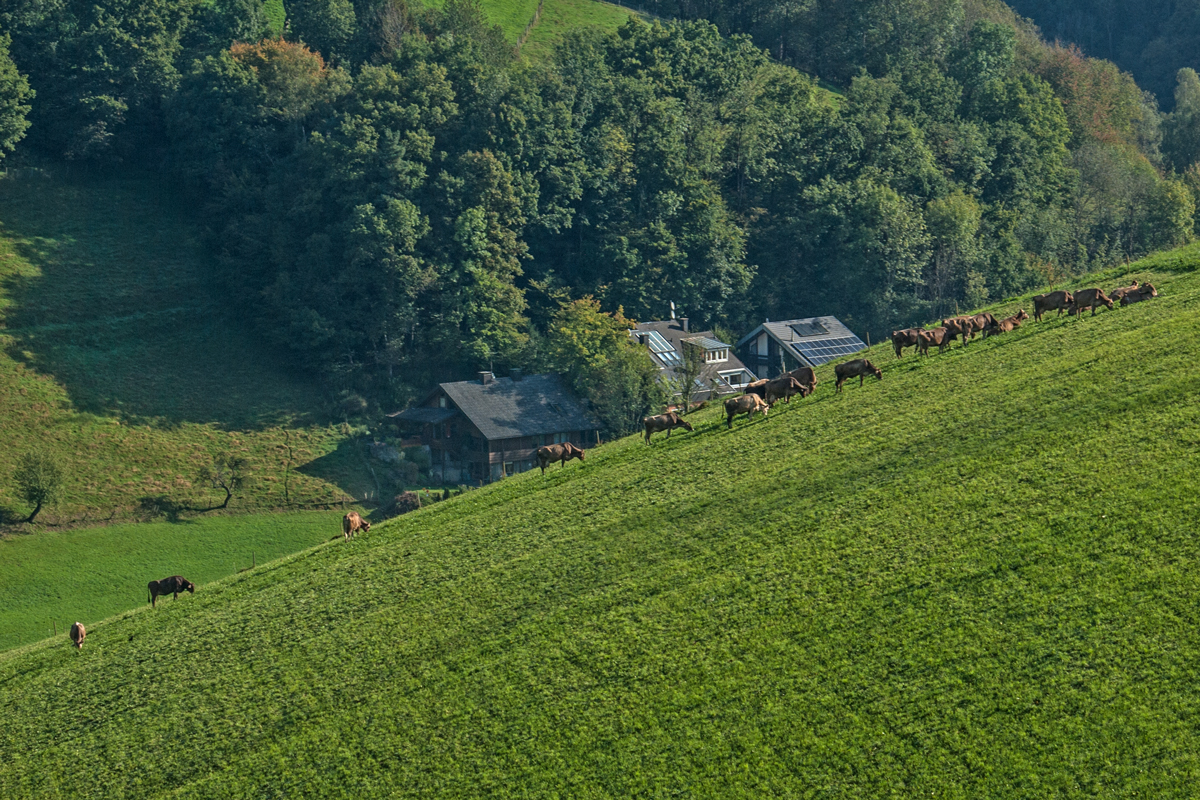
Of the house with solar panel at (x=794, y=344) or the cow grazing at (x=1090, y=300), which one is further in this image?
the house with solar panel at (x=794, y=344)

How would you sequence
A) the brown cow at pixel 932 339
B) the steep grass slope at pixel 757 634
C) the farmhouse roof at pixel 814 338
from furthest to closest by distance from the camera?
the farmhouse roof at pixel 814 338, the brown cow at pixel 932 339, the steep grass slope at pixel 757 634

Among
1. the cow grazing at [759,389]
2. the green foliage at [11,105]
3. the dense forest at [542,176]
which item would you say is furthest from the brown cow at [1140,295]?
the green foliage at [11,105]

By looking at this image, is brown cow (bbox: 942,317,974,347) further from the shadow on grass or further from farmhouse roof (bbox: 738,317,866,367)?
the shadow on grass

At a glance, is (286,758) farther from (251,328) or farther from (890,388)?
(251,328)

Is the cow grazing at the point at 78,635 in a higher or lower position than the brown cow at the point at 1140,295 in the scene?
lower

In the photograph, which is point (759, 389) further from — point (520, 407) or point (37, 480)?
point (37, 480)

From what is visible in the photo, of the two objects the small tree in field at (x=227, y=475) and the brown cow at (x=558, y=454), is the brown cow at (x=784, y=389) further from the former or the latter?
the small tree in field at (x=227, y=475)

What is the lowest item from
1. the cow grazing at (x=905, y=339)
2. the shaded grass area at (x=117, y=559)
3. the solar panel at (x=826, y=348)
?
the shaded grass area at (x=117, y=559)
